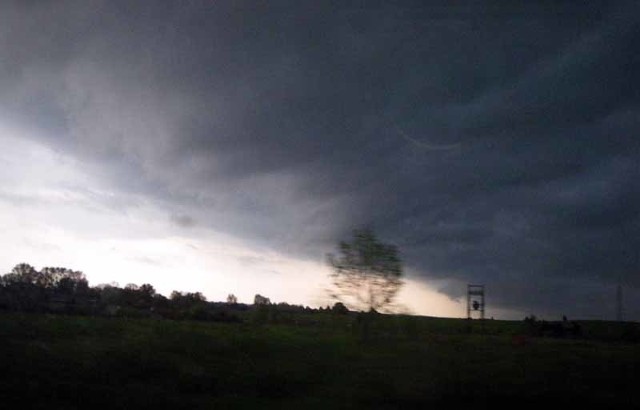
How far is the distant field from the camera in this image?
10.3m

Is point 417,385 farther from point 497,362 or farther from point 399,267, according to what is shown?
point 399,267

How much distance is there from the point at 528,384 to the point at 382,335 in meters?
7.54

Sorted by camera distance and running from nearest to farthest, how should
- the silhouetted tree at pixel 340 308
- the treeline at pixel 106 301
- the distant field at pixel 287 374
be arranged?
the distant field at pixel 287 374 < the silhouetted tree at pixel 340 308 < the treeline at pixel 106 301

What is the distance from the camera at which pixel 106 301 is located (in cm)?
5475

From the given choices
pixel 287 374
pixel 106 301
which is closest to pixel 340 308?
pixel 287 374

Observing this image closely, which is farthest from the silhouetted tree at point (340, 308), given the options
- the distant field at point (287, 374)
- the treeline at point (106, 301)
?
the treeline at point (106, 301)

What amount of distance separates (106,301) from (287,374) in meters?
47.8

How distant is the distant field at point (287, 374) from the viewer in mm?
10344

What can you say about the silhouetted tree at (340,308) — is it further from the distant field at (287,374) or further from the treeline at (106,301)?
the treeline at (106,301)

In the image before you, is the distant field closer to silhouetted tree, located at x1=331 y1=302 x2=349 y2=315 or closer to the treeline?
silhouetted tree, located at x1=331 y1=302 x2=349 y2=315

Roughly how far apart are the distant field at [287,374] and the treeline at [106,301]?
19.4 metres

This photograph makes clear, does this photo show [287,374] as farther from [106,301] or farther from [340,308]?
[106,301]

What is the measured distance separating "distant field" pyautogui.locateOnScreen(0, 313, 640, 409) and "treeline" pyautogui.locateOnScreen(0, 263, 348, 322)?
63.8ft

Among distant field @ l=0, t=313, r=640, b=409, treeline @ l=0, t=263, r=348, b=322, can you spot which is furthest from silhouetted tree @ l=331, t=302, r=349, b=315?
treeline @ l=0, t=263, r=348, b=322
